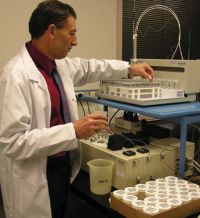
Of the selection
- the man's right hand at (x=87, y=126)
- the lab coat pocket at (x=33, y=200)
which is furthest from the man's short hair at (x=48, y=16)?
the lab coat pocket at (x=33, y=200)

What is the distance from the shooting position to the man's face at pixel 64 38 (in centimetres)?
151

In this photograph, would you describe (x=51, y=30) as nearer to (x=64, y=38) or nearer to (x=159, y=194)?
(x=64, y=38)

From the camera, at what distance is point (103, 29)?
296cm

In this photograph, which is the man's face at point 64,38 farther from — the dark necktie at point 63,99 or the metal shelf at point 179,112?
the metal shelf at point 179,112

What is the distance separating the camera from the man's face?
1.51m

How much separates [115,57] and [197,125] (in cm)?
117

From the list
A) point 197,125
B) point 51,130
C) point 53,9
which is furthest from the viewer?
point 197,125

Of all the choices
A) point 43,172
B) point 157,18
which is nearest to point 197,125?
point 43,172

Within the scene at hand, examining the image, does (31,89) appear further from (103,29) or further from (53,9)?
(103,29)

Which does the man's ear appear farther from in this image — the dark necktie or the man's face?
the dark necktie

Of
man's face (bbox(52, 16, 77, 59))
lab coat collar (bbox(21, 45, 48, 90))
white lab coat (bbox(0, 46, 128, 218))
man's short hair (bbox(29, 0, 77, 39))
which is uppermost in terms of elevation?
man's short hair (bbox(29, 0, 77, 39))

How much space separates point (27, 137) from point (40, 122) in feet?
0.44

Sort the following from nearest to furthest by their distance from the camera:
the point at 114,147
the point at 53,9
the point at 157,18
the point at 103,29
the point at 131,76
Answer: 1. the point at 53,9
2. the point at 114,147
3. the point at 131,76
4. the point at 103,29
5. the point at 157,18

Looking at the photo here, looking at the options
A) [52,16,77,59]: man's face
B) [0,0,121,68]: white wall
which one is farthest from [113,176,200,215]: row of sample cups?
[0,0,121,68]: white wall
